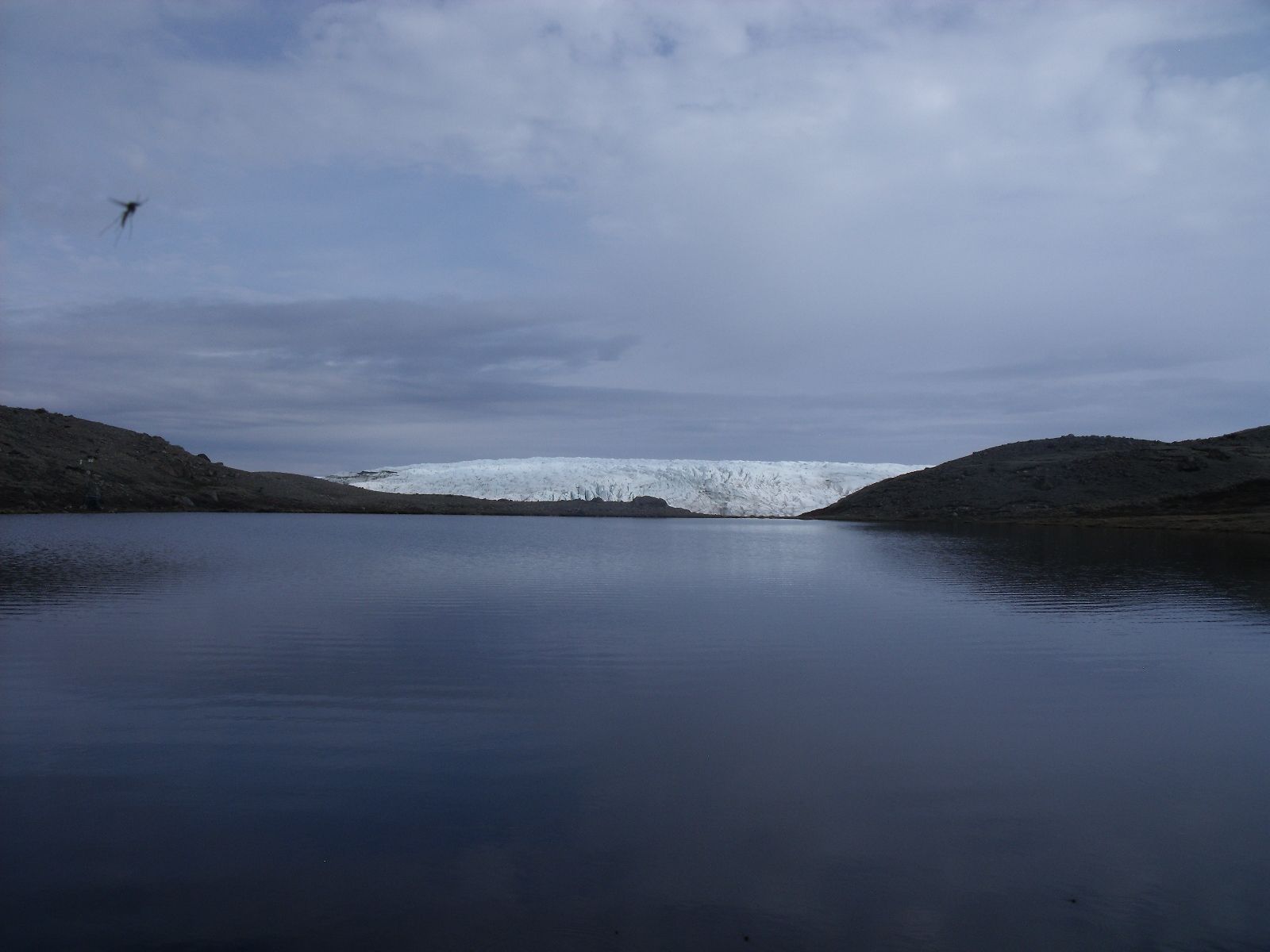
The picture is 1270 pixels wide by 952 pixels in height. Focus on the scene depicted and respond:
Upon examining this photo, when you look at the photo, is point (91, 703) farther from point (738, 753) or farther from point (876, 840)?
point (876, 840)

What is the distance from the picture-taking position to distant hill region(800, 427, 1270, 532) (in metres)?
72.6

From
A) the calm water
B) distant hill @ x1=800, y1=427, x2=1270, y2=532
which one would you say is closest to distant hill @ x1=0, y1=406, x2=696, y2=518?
distant hill @ x1=800, y1=427, x2=1270, y2=532

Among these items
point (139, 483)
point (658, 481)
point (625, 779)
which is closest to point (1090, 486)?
point (658, 481)

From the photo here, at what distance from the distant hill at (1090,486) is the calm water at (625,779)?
58310mm

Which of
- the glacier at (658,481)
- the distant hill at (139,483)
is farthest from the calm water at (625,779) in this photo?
the glacier at (658,481)

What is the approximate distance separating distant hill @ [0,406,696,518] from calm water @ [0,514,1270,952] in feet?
203

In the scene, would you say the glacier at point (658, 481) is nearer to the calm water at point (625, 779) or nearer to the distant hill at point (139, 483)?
the distant hill at point (139, 483)

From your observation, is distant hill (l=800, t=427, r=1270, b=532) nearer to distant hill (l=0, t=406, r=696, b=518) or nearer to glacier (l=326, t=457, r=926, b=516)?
distant hill (l=0, t=406, r=696, b=518)

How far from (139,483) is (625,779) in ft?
279

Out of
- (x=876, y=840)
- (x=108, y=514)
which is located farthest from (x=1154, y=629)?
(x=108, y=514)

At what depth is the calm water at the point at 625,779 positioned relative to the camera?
5332 millimetres

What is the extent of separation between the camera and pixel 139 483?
79.9 m

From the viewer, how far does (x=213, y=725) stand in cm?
912

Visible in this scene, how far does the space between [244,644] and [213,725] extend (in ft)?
16.2
